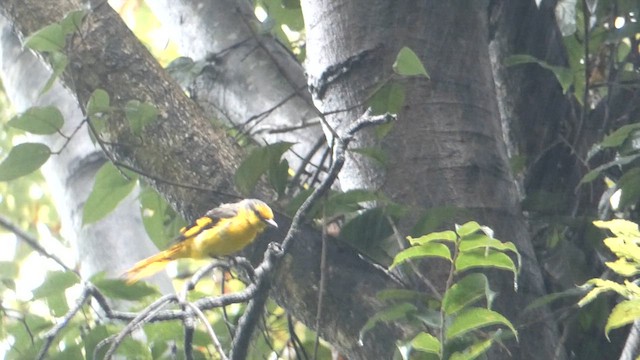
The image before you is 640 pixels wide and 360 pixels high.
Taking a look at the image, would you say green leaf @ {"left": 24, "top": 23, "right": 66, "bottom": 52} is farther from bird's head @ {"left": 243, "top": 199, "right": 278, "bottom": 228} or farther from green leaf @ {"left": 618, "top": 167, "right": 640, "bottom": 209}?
green leaf @ {"left": 618, "top": 167, "right": 640, "bottom": 209}

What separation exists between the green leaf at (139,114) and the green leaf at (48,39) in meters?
0.16

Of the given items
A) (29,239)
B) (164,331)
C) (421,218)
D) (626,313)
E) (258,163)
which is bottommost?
(626,313)

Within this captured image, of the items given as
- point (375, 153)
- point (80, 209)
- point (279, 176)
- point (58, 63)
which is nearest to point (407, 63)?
point (375, 153)

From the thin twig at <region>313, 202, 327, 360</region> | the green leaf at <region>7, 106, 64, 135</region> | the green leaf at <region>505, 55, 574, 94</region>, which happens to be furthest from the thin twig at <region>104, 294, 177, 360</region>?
the green leaf at <region>505, 55, 574, 94</region>

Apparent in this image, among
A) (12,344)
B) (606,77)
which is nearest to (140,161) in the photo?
(12,344)

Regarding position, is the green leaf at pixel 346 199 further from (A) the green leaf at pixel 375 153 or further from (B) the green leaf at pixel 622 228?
(B) the green leaf at pixel 622 228

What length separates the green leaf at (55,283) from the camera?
5.33ft

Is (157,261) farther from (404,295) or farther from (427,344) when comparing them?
(427,344)

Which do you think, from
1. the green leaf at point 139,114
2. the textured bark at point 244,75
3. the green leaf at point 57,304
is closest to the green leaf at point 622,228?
the green leaf at point 139,114

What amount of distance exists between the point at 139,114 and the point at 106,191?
0.34 meters

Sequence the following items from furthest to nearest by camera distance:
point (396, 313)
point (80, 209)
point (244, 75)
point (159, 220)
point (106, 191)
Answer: point (80, 209), point (244, 75), point (159, 220), point (106, 191), point (396, 313)

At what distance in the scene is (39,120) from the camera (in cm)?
174

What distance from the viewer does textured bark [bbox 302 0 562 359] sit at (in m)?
1.68

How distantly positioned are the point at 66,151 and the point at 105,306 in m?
1.44
